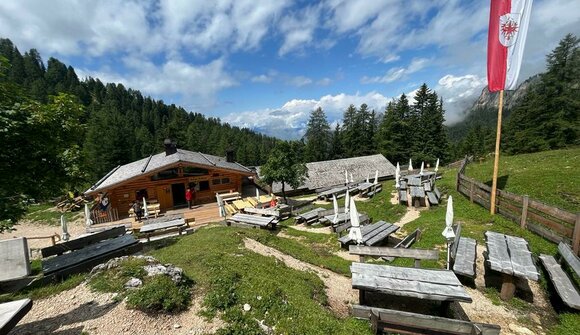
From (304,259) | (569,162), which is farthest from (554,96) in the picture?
(304,259)

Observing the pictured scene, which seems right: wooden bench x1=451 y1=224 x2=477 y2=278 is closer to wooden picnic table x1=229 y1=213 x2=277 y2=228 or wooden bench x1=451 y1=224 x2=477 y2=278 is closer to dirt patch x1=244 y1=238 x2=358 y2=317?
dirt patch x1=244 y1=238 x2=358 y2=317

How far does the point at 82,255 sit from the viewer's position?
8.62 meters

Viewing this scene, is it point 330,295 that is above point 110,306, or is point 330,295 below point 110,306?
below

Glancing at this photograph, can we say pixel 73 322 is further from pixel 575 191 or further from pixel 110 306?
pixel 575 191

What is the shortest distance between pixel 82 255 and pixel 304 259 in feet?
26.1

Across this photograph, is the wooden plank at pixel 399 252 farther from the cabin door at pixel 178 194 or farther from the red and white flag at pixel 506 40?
the cabin door at pixel 178 194

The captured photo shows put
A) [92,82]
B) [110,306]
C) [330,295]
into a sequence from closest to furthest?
1. [110,306]
2. [330,295]
3. [92,82]

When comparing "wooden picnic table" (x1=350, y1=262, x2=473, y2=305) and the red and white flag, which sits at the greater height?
the red and white flag

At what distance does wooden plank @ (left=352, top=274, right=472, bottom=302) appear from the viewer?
4.87m

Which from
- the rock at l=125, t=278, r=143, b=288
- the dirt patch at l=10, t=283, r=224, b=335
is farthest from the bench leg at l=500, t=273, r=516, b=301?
the rock at l=125, t=278, r=143, b=288

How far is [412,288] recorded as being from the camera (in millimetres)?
5199

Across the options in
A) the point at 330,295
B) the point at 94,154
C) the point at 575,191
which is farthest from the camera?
the point at 94,154

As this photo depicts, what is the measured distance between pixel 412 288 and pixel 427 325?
0.74m

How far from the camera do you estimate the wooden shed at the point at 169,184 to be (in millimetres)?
20859
